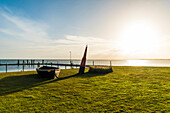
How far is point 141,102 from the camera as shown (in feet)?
14.8

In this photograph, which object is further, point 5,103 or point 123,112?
point 5,103

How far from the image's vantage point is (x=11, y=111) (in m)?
3.78

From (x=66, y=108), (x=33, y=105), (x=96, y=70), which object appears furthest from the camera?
(x=96, y=70)

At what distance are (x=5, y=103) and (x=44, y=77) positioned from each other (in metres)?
6.76

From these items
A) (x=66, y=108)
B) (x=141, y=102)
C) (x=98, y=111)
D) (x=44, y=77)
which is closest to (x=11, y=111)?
(x=66, y=108)

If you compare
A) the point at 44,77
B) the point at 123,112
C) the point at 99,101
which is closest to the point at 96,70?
the point at 44,77

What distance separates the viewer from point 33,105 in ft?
14.1

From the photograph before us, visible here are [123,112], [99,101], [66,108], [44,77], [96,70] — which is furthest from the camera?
[96,70]

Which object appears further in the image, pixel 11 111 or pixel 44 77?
pixel 44 77

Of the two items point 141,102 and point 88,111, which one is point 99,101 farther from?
point 141,102

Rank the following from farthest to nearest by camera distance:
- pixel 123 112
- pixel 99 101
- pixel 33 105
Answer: pixel 99 101
pixel 33 105
pixel 123 112

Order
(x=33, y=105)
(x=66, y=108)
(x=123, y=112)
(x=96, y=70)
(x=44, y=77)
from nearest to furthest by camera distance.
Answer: (x=123, y=112), (x=66, y=108), (x=33, y=105), (x=44, y=77), (x=96, y=70)

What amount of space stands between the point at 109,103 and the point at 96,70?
10519mm

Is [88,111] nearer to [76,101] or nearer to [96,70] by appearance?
[76,101]
